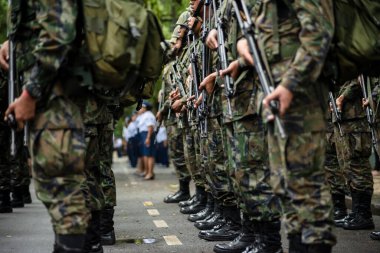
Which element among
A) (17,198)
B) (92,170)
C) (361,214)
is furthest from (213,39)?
(17,198)

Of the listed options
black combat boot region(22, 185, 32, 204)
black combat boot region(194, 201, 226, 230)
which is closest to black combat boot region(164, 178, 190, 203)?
black combat boot region(22, 185, 32, 204)

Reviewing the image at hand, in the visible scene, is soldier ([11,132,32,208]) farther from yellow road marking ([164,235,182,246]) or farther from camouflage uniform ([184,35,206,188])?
yellow road marking ([164,235,182,246])

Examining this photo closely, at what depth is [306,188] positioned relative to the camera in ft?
14.2

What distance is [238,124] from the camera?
18.4 feet

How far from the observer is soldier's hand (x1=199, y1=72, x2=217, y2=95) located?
6.52 meters

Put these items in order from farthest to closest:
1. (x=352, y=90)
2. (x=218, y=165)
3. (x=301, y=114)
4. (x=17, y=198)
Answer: (x=17, y=198)
(x=352, y=90)
(x=218, y=165)
(x=301, y=114)

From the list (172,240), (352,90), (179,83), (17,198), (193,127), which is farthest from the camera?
(17,198)

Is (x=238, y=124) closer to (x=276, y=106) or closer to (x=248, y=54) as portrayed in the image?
(x=248, y=54)

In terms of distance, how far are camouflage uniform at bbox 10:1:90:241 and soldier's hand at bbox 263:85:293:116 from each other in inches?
50.9

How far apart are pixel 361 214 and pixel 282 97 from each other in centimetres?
372

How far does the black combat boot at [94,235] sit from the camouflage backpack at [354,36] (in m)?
2.42

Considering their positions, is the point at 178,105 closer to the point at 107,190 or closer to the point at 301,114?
the point at 107,190

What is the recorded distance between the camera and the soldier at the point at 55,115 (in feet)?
14.2

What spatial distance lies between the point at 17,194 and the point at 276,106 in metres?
7.13
